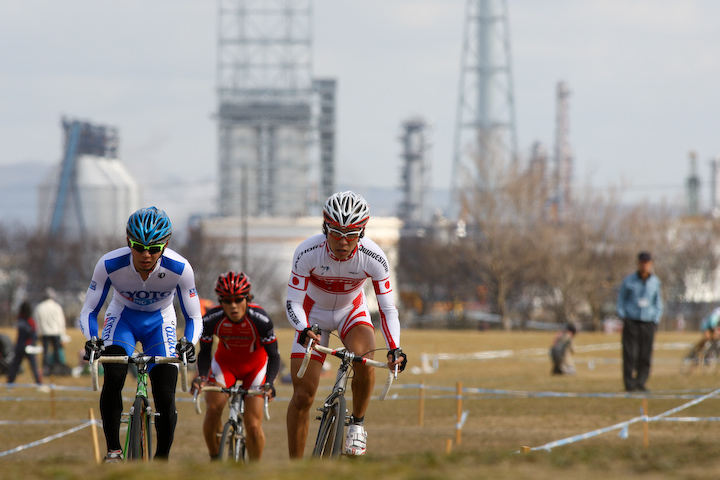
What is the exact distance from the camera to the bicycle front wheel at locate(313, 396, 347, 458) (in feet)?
26.3

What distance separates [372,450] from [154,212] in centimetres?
584

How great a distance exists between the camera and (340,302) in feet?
28.3

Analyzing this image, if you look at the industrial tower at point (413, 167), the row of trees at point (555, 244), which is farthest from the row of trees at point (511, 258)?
the industrial tower at point (413, 167)

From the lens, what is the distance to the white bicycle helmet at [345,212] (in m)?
7.92

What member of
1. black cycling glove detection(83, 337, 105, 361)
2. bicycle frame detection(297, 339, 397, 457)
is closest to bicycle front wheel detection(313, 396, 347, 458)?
bicycle frame detection(297, 339, 397, 457)

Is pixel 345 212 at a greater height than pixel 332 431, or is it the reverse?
pixel 345 212

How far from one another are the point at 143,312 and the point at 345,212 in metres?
1.98

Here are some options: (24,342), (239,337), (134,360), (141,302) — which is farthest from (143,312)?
(24,342)

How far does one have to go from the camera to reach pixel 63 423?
15.5 m

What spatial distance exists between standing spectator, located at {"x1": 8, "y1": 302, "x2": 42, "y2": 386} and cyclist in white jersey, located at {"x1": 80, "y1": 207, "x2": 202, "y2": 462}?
13753 millimetres

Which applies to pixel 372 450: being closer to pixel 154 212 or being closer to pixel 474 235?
pixel 154 212

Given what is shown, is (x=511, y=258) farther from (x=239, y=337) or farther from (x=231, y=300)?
(x=231, y=300)

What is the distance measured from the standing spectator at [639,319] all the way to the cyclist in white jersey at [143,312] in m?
11.3

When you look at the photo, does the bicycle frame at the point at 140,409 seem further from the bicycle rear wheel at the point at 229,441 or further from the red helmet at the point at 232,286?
the red helmet at the point at 232,286
